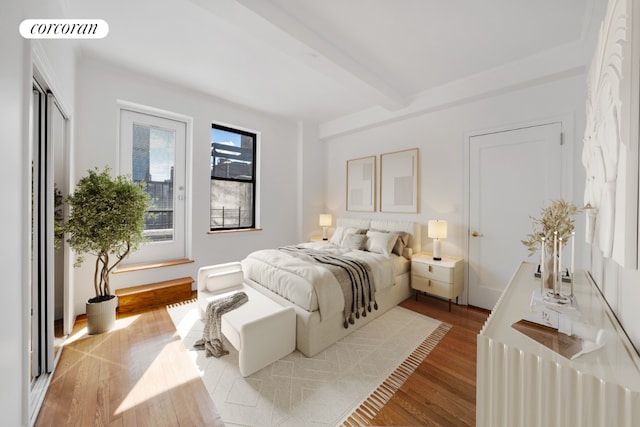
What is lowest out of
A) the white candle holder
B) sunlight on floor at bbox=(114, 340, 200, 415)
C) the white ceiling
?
sunlight on floor at bbox=(114, 340, 200, 415)

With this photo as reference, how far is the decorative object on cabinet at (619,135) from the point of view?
825 mm

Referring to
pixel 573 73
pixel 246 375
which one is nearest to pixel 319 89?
pixel 573 73

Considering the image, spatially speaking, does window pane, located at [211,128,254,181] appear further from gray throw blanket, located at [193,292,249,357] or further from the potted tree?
gray throw blanket, located at [193,292,249,357]

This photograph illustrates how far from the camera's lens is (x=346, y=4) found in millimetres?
2027

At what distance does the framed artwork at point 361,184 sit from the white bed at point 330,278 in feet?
1.33

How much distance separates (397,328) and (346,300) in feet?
2.36

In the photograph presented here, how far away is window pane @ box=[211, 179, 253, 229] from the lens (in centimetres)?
414

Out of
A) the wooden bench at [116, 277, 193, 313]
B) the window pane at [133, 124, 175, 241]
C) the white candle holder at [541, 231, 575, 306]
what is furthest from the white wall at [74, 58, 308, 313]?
the white candle holder at [541, 231, 575, 306]

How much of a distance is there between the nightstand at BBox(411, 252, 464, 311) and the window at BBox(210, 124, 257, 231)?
2.88 meters

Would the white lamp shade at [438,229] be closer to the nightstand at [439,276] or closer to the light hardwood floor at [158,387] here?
the nightstand at [439,276]

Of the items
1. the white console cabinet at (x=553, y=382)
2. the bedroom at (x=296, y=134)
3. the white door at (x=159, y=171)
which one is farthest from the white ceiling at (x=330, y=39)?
the white console cabinet at (x=553, y=382)

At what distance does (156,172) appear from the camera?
353cm

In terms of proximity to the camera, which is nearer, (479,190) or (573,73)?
(573,73)

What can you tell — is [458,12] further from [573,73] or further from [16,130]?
[16,130]
